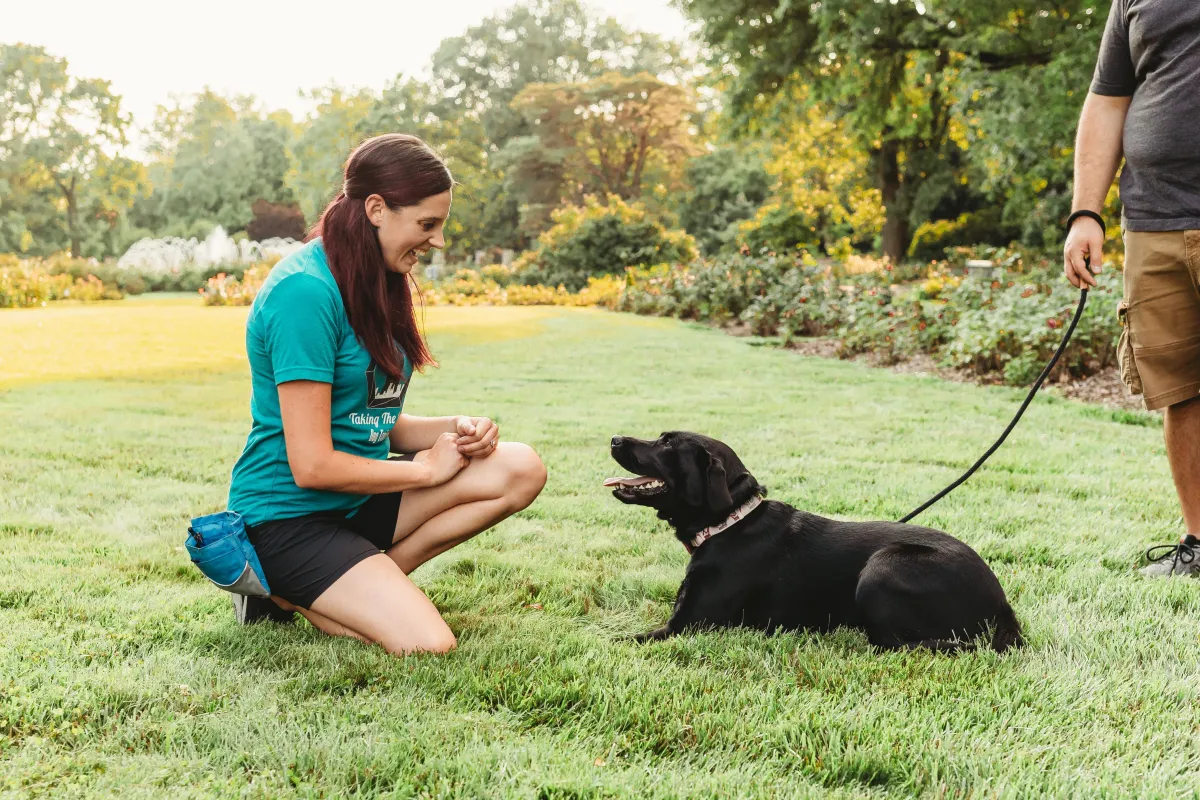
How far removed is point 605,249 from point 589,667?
902 inches

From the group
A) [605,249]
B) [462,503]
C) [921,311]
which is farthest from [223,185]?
[462,503]

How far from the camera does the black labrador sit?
2.63m

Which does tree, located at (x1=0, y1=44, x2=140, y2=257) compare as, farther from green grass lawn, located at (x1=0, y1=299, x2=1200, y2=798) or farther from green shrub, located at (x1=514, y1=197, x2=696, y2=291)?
green grass lawn, located at (x1=0, y1=299, x2=1200, y2=798)

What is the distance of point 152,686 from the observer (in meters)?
2.34

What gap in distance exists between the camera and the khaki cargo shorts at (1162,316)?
3.23 meters

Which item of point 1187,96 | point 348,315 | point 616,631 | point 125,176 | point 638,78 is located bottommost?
point 616,631

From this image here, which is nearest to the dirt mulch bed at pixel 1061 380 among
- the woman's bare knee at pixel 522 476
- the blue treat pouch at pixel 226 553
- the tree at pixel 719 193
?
the woman's bare knee at pixel 522 476

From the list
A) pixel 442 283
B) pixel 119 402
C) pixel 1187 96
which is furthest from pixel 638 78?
pixel 1187 96

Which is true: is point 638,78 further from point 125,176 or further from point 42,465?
point 42,465

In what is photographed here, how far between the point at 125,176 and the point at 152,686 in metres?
43.2

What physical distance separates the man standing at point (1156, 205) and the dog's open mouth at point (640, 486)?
1.66m

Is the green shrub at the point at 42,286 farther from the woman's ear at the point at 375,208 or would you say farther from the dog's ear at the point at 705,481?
the dog's ear at the point at 705,481

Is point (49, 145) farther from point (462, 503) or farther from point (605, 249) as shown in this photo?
point (462, 503)

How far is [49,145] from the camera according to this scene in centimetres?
3759
